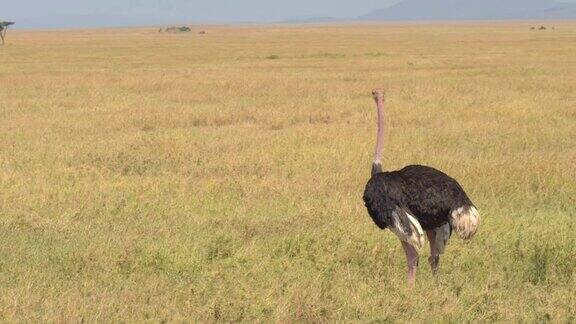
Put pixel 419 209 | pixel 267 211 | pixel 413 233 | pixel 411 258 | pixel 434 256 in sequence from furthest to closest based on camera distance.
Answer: pixel 267 211 < pixel 434 256 < pixel 411 258 < pixel 419 209 < pixel 413 233

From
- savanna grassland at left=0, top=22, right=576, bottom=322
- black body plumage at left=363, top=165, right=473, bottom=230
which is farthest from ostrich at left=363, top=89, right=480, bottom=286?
savanna grassland at left=0, top=22, right=576, bottom=322

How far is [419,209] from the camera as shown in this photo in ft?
19.3

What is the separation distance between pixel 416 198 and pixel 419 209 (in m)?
0.08

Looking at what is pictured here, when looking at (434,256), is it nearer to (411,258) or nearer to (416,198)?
(411,258)

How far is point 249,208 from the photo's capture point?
9.01 m

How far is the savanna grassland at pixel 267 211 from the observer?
19.2ft

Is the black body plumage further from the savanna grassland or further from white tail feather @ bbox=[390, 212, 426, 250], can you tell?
the savanna grassland

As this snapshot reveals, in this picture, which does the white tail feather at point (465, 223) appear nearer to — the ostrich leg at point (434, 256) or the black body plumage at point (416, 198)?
the black body plumage at point (416, 198)

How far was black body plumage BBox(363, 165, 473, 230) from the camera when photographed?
5.85m

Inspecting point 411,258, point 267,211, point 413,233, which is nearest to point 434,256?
point 411,258

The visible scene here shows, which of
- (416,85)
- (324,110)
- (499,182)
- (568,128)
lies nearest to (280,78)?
(416,85)

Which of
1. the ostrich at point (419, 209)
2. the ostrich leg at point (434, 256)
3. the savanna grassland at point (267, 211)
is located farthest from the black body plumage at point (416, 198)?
the savanna grassland at point (267, 211)

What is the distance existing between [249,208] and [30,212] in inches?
85.3

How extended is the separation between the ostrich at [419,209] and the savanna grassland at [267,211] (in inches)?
15.1
